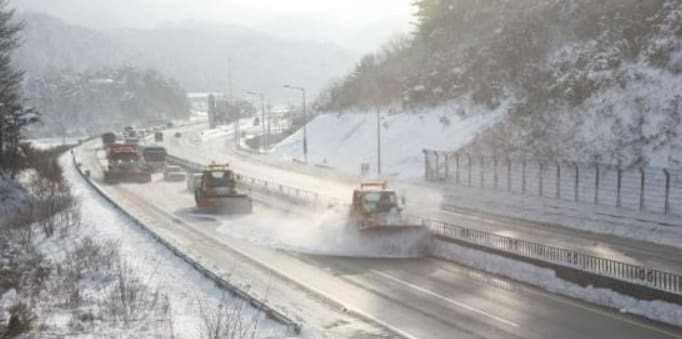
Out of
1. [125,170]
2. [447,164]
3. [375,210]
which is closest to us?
[375,210]

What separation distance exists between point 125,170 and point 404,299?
1711 inches

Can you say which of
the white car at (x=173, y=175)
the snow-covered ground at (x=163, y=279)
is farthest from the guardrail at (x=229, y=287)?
the white car at (x=173, y=175)

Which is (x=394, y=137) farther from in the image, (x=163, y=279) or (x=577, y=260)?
(x=163, y=279)

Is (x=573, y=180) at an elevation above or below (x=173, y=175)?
above

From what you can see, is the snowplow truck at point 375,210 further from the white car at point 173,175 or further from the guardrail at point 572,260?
the white car at point 173,175

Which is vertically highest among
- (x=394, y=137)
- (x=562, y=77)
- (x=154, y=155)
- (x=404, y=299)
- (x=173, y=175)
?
(x=562, y=77)

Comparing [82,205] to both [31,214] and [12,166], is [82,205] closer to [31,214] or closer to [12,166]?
[31,214]

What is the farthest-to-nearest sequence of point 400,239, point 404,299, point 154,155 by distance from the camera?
point 154,155
point 400,239
point 404,299

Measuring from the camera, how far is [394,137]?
227 ft

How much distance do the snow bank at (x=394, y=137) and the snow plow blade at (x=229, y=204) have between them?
20.5m

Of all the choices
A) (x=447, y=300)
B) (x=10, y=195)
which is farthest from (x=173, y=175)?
(x=447, y=300)

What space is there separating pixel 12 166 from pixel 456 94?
1491 inches

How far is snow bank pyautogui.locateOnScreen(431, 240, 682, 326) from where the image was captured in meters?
17.8

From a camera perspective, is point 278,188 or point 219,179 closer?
point 219,179
